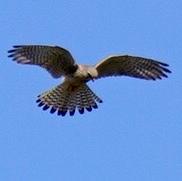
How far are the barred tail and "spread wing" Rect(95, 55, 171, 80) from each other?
17.3 inches

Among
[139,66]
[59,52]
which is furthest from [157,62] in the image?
[59,52]

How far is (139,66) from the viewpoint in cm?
2453

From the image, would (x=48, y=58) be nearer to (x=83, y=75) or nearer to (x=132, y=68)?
(x=83, y=75)

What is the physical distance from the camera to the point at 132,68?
965 inches

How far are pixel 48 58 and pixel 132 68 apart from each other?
1.61m

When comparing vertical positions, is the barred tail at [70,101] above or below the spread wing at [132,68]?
below

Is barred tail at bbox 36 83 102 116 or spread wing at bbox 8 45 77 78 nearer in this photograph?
spread wing at bbox 8 45 77 78

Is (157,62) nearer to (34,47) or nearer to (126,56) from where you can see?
(126,56)

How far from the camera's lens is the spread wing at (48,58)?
23.5 meters

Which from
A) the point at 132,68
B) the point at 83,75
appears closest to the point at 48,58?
the point at 83,75

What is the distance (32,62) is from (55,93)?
3.81ft

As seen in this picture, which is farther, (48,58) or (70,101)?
(70,101)

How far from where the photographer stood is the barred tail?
2448cm

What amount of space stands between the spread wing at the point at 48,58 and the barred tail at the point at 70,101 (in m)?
0.47
